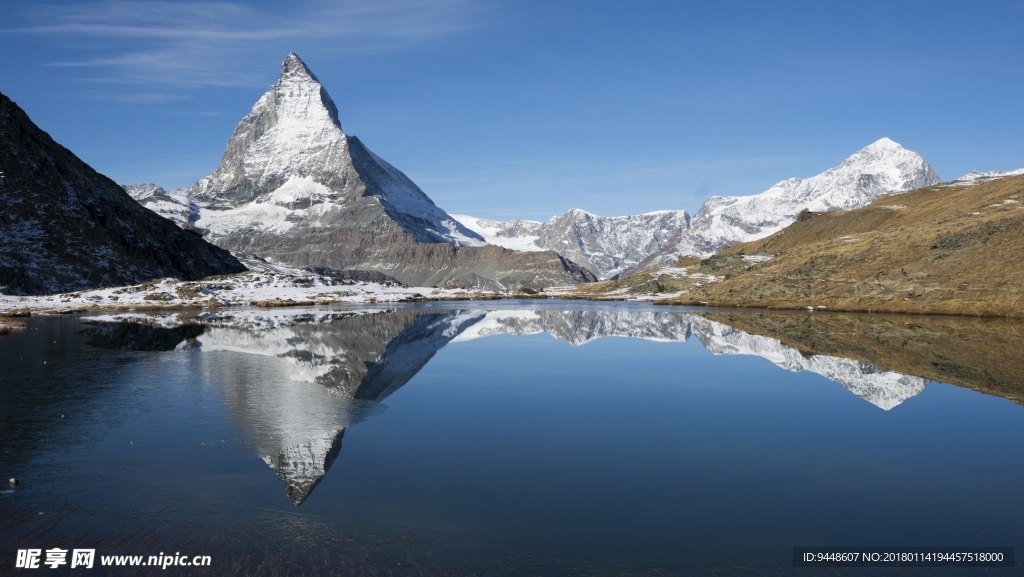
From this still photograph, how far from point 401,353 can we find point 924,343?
1484 inches

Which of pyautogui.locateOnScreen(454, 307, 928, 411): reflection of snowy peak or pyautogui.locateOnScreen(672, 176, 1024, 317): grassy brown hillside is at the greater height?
pyautogui.locateOnScreen(672, 176, 1024, 317): grassy brown hillside

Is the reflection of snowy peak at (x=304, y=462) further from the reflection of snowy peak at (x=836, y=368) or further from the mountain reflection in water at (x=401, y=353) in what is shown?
the reflection of snowy peak at (x=836, y=368)

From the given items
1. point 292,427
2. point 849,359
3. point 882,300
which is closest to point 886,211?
point 882,300

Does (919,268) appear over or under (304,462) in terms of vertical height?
over

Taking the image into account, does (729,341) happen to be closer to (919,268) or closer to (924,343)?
(924,343)

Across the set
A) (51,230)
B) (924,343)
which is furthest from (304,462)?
(51,230)

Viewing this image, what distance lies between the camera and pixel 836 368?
130 feet

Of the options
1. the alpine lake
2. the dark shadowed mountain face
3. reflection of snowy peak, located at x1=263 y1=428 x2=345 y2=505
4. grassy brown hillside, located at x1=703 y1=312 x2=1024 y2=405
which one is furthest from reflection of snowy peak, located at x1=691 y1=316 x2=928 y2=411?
the dark shadowed mountain face

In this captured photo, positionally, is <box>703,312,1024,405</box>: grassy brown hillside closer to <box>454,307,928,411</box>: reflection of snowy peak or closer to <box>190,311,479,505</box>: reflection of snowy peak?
<box>454,307,928,411</box>: reflection of snowy peak

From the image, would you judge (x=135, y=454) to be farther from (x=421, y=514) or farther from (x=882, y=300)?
(x=882, y=300)

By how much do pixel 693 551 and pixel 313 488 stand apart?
30.1 ft

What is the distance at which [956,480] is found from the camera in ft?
61.0

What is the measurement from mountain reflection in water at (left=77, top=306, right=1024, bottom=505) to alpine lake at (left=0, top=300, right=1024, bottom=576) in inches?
10.9

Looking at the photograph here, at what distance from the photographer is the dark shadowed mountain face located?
15575cm
